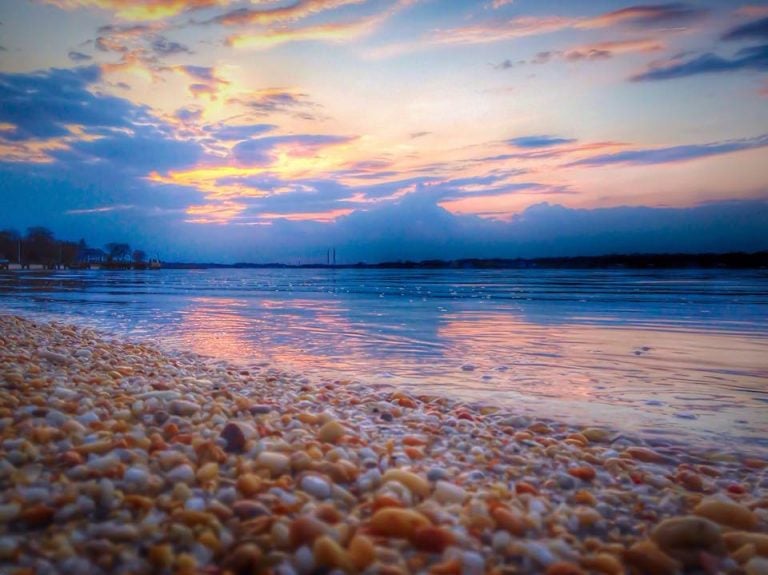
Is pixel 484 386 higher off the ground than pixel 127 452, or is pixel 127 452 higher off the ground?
pixel 127 452

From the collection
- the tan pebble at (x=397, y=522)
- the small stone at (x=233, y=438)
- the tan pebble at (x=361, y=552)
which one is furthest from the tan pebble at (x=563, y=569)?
the small stone at (x=233, y=438)

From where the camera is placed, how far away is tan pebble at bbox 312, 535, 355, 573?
1.77m

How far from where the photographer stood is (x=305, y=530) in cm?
193

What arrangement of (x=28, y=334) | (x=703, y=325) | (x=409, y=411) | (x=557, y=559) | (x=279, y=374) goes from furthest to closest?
(x=703, y=325)
(x=28, y=334)
(x=279, y=374)
(x=409, y=411)
(x=557, y=559)

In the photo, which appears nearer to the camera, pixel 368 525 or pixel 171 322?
pixel 368 525

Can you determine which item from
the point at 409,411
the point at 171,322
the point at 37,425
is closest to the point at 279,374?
the point at 409,411

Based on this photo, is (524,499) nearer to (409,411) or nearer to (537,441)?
(537,441)

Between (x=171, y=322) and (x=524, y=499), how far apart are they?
40.5 feet

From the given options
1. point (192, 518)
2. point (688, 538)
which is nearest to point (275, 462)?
point (192, 518)

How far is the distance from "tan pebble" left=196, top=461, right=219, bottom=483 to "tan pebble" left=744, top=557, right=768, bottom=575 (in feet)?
7.77

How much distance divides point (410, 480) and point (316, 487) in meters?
0.48

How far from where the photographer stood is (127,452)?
262cm

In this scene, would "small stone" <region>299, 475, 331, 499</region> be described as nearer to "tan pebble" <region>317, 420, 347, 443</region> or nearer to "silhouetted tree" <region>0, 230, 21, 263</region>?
"tan pebble" <region>317, 420, 347, 443</region>

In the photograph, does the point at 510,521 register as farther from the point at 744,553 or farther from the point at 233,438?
the point at 233,438
